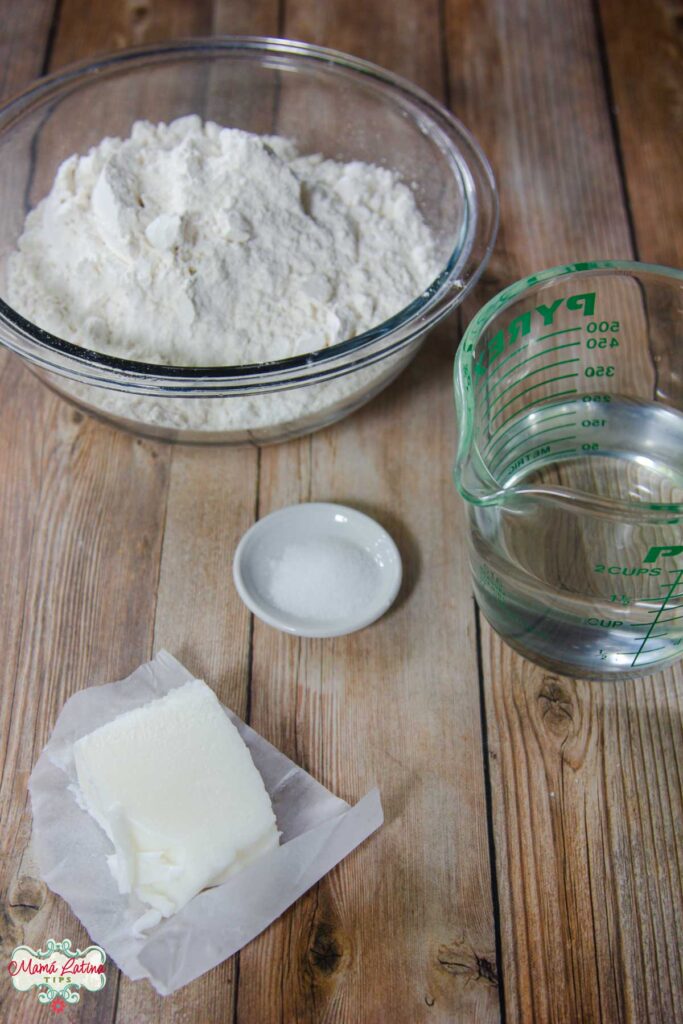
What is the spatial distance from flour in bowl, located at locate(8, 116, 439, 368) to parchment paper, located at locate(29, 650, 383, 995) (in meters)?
0.33

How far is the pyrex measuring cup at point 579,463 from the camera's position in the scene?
74 centimetres

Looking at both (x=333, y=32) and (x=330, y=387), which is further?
(x=333, y=32)

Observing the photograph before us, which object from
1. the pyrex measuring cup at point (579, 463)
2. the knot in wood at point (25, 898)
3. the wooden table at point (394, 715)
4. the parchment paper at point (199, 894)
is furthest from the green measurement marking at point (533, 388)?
the knot in wood at point (25, 898)

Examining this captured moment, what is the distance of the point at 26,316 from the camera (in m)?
0.93

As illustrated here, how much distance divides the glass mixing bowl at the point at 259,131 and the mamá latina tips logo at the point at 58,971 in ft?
1.48

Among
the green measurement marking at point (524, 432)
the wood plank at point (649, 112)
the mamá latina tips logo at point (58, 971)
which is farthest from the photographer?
the wood plank at point (649, 112)

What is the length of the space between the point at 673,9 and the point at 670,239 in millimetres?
541

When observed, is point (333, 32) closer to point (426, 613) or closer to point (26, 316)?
point (26, 316)

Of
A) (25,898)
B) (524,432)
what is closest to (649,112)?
(524,432)

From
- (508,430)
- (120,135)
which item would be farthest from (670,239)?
(120,135)

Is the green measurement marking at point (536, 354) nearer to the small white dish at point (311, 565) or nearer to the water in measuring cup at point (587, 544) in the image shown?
the water in measuring cup at point (587, 544)

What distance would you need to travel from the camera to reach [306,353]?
2.82 feet

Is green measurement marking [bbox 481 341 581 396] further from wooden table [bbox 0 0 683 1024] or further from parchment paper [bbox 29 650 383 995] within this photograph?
parchment paper [bbox 29 650 383 995]

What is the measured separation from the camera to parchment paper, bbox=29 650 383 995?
689 millimetres
